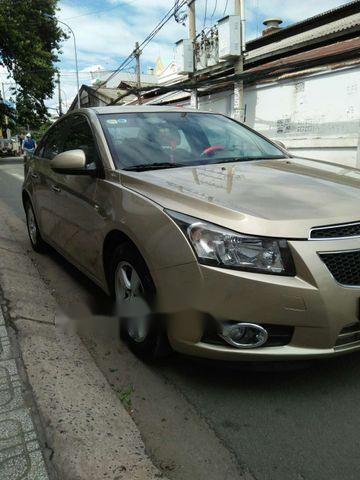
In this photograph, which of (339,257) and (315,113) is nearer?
(339,257)

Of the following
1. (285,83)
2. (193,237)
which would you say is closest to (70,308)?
(193,237)

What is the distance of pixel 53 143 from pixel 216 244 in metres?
3.05

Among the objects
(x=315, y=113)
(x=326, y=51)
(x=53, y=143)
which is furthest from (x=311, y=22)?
(x=53, y=143)

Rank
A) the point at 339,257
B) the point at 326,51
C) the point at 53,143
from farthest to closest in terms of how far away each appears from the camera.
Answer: the point at 326,51 < the point at 53,143 < the point at 339,257

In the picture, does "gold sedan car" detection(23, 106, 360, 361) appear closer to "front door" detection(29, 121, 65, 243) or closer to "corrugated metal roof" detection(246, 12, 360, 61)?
"front door" detection(29, 121, 65, 243)

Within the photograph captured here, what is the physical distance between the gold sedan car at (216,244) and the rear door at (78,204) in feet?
0.07

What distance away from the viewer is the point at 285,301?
2.25 meters

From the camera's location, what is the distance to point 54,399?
2418 mm

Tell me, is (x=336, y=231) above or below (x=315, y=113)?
below

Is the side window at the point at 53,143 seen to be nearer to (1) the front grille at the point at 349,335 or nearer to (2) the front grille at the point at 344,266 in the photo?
(2) the front grille at the point at 344,266

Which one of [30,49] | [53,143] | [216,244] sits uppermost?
[30,49]

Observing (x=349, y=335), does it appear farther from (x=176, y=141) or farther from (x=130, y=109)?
(x=130, y=109)

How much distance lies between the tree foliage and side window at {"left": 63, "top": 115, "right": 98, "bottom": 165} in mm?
29470

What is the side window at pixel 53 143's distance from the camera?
15.2ft
